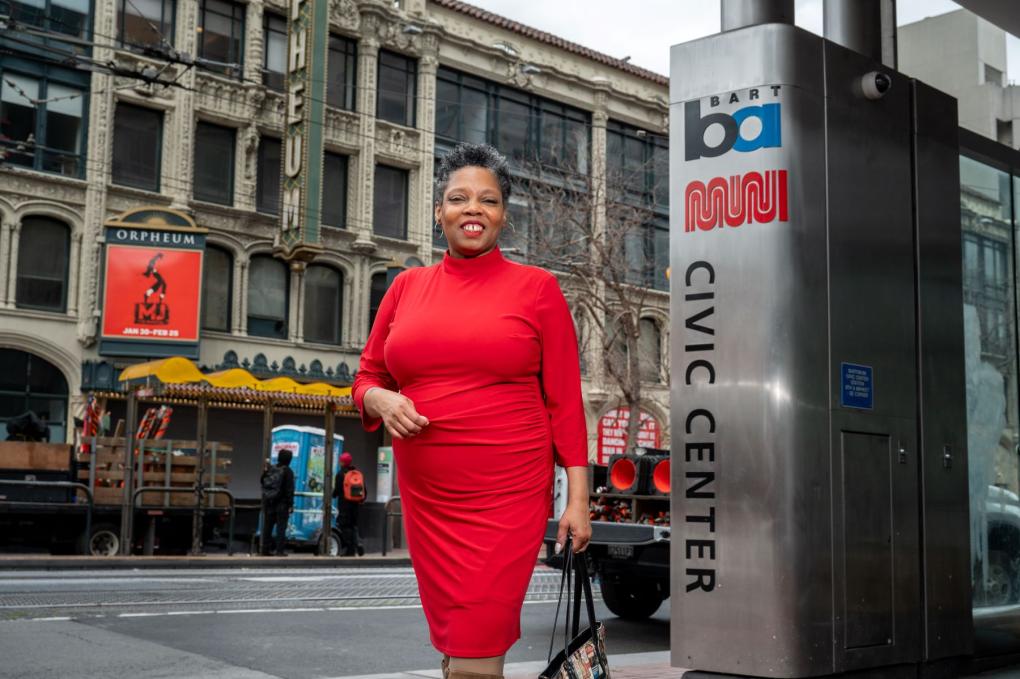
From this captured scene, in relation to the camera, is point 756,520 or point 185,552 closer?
point 756,520

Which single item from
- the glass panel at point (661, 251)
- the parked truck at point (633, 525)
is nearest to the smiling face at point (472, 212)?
the parked truck at point (633, 525)

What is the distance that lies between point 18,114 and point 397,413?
25212 mm

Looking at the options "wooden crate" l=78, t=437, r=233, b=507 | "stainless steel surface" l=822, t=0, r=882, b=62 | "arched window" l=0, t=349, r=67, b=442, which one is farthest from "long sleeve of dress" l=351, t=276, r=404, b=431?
"arched window" l=0, t=349, r=67, b=442

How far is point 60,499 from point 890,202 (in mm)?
15484

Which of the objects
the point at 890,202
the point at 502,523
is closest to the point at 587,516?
the point at 502,523

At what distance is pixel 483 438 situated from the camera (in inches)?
135

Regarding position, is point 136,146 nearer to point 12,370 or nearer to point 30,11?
point 30,11

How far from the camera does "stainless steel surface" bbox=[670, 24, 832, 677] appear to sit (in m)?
5.63

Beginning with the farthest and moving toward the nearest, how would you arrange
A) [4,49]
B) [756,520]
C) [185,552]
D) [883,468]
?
[4,49], [185,552], [883,468], [756,520]

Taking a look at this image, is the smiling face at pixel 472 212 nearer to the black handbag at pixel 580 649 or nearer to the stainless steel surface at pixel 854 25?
the black handbag at pixel 580 649

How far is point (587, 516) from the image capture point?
3514 mm

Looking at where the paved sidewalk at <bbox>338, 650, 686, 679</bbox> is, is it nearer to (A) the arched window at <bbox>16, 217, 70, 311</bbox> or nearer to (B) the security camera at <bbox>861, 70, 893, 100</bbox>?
(B) the security camera at <bbox>861, 70, 893, 100</bbox>

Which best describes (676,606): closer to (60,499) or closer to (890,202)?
(890,202)

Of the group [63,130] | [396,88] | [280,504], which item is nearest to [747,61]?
[280,504]
